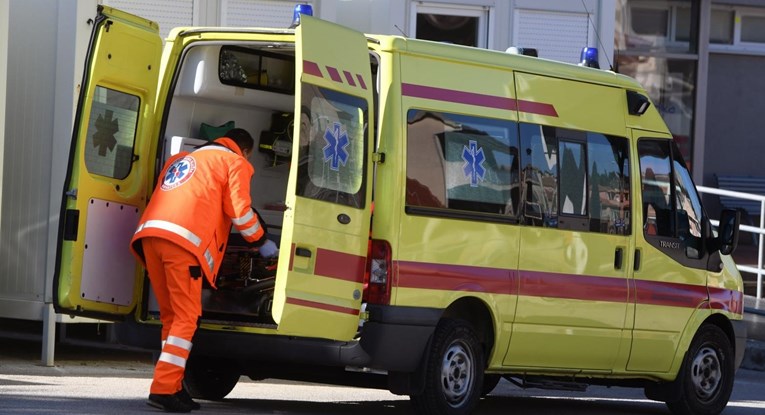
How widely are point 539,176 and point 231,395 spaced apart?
2659 mm

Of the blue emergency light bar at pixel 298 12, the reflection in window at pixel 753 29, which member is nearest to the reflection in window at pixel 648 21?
the reflection in window at pixel 753 29

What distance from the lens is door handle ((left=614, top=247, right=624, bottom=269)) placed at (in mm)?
10203

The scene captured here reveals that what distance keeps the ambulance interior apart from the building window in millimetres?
4710

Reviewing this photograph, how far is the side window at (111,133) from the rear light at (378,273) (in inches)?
59.4

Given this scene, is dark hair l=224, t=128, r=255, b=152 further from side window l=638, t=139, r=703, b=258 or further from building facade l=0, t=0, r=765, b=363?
building facade l=0, t=0, r=765, b=363

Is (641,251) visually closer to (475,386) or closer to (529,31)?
(475,386)

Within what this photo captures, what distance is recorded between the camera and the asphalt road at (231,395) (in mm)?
9484

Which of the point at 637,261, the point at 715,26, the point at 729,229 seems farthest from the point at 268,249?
the point at 715,26

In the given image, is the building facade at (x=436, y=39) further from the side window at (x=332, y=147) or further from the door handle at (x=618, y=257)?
the side window at (x=332, y=147)

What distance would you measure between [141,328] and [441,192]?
185cm

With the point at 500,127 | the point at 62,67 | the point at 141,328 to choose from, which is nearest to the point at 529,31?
the point at 62,67

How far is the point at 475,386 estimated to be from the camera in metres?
9.34

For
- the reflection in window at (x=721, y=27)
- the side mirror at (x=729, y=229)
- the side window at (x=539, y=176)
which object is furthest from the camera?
the reflection in window at (x=721, y=27)

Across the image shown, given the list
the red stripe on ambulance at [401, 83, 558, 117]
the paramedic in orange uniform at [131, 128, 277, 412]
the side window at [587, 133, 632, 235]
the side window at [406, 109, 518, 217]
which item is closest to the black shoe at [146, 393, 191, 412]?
the paramedic in orange uniform at [131, 128, 277, 412]
